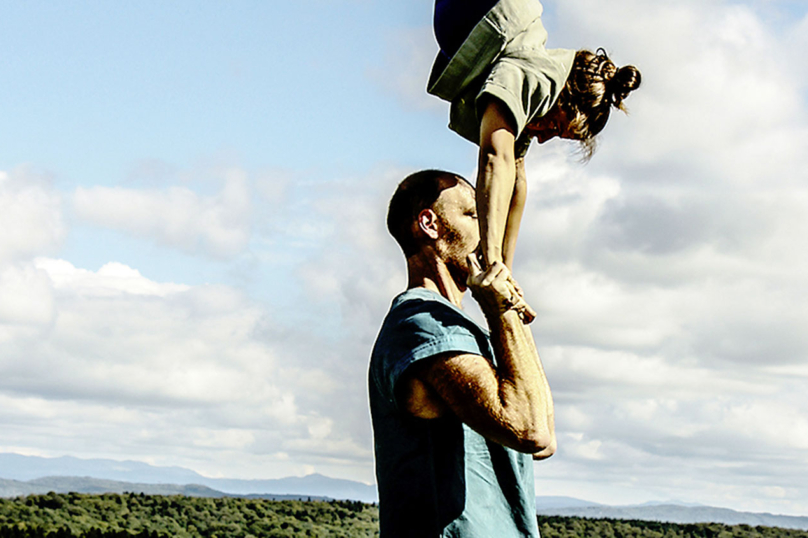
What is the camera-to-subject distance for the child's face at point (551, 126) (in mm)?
5613

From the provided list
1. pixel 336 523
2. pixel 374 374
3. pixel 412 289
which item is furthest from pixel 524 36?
pixel 336 523

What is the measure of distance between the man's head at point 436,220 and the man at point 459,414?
277 millimetres

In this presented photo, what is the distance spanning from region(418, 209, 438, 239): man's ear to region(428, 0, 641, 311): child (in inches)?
11.3

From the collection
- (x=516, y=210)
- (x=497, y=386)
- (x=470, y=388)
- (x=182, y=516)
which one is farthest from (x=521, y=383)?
(x=182, y=516)

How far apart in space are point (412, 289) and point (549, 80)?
1.37 meters

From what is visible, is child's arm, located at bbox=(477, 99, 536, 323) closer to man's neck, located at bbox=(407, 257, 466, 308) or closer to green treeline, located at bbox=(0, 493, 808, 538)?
man's neck, located at bbox=(407, 257, 466, 308)

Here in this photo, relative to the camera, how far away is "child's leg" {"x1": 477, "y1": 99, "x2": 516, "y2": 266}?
4.77m

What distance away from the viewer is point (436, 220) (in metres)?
5.05

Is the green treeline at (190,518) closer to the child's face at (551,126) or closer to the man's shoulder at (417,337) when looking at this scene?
the child's face at (551,126)

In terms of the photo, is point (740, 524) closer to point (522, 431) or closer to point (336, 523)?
point (336, 523)

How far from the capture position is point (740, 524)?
27031 mm

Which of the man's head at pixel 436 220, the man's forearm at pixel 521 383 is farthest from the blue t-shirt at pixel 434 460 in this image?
the man's head at pixel 436 220

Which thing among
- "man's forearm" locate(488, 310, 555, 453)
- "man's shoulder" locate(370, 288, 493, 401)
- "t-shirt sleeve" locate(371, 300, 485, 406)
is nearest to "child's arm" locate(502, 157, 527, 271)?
"man's shoulder" locate(370, 288, 493, 401)

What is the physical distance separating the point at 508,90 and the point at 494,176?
1.61ft
